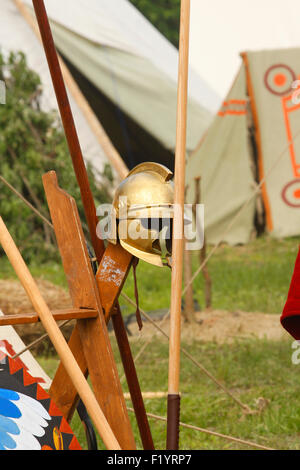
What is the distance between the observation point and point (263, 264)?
6574 millimetres

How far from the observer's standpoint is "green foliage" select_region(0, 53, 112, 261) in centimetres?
681

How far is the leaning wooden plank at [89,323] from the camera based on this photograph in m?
1.64

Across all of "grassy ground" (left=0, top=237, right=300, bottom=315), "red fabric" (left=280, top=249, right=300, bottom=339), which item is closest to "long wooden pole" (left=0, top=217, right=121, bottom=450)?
"red fabric" (left=280, top=249, right=300, bottom=339)

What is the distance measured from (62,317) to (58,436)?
0.74ft

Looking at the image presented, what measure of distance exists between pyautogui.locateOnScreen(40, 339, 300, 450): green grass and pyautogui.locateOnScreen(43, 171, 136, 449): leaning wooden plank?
1124mm

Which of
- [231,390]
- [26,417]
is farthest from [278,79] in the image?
[26,417]

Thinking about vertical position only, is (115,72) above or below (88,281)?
above

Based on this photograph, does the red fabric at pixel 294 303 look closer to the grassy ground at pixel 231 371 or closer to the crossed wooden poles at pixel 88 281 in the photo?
the crossed wooden poles at pixel 88 281

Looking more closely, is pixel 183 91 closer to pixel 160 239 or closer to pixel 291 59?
pixel 160 239

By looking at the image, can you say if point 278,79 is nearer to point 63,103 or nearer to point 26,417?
point 63,103

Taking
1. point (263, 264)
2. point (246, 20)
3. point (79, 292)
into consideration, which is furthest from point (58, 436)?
point (246, 20)

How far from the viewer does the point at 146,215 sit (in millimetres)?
1662

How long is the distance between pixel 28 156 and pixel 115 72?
5.49 ft

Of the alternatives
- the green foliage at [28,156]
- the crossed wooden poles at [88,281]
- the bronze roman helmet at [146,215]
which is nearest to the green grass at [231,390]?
the crossed wooden poles at [88,281]
